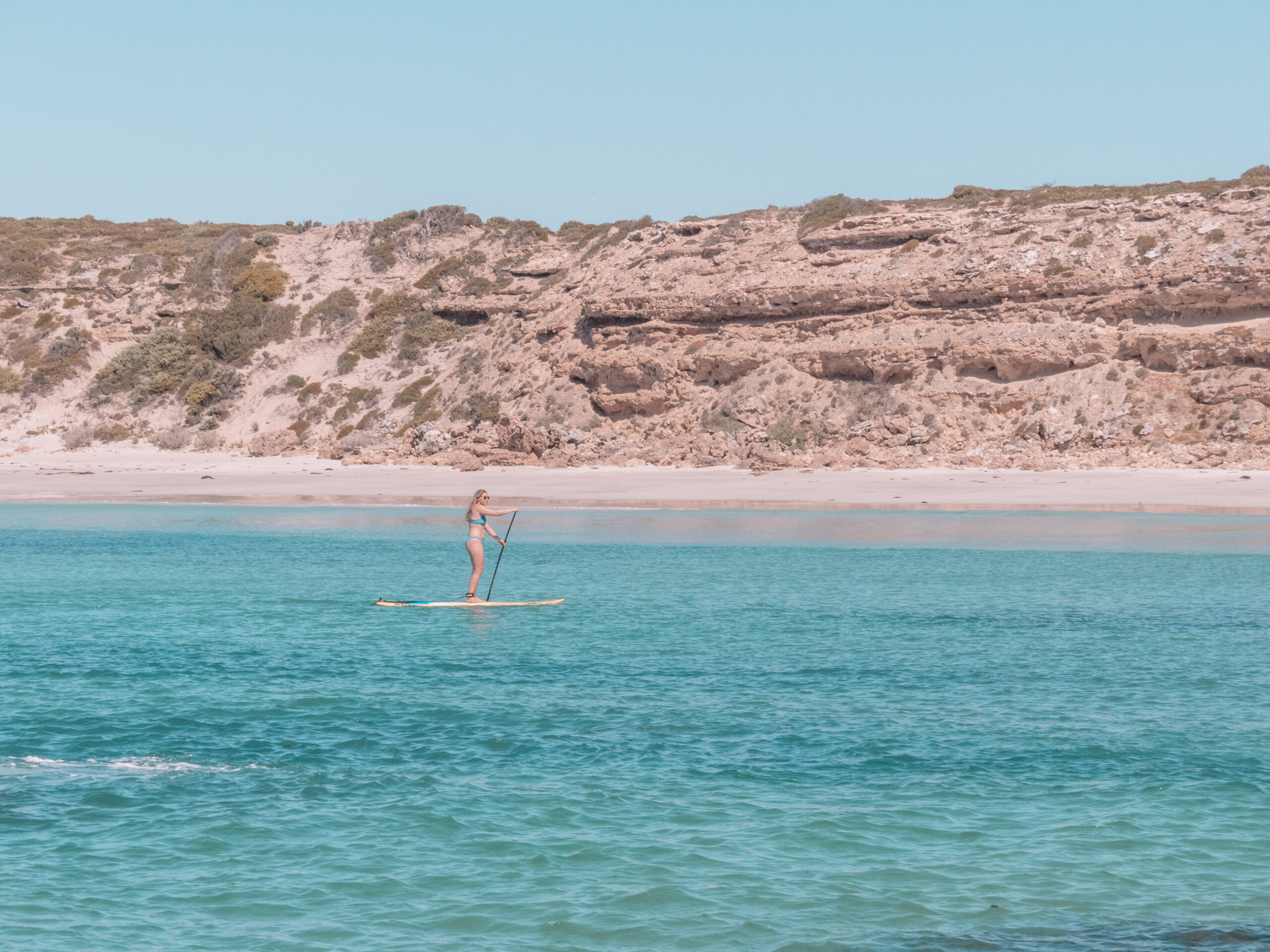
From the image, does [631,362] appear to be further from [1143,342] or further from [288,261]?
[288,261]

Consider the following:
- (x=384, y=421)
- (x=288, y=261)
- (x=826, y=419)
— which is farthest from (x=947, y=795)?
(x=288, y=261)

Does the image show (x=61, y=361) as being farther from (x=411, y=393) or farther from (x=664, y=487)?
(x=664, y=487)

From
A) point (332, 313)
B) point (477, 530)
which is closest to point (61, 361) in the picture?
point (332, 313)

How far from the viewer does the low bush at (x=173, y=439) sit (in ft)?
159

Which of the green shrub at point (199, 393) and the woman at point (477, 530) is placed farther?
the green shrub at point (199, 393)

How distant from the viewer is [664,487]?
110 ft

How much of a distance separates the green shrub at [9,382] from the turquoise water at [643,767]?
40547mm

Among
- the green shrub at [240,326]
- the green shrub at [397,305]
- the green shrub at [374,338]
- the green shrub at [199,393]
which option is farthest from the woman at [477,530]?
the green shrub at [240,326]

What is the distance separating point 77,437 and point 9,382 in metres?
6.62

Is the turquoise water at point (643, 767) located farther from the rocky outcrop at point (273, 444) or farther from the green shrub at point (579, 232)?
the green shrub at point (579, 232)

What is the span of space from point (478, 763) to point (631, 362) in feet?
118

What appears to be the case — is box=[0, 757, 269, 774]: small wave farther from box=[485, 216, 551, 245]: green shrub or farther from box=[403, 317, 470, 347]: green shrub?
box=[485, 216, 551, 245]: green shrub

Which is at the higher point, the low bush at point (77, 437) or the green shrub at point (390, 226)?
the green shrub at point (390, 226)

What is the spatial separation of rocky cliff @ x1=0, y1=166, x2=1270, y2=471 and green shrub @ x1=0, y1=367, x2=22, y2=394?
0.10 m
